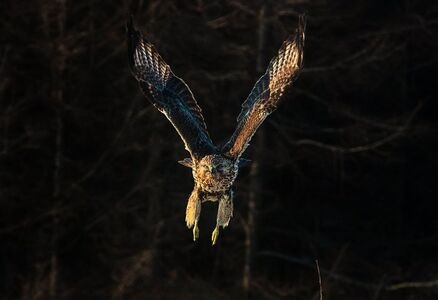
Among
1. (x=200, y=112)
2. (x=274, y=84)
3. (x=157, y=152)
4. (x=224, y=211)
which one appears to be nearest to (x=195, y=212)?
(x=224, y=211)

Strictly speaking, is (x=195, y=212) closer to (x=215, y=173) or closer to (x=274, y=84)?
(x=215, y=173)

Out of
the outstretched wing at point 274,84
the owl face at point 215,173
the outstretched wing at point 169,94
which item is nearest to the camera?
the owl face at point 215,173

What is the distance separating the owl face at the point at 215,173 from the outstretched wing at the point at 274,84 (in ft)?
0.75

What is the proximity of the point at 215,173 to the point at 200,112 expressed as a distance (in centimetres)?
65

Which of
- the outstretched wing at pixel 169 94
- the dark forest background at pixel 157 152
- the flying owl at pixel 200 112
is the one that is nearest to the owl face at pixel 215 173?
the flying owl at pixel 200 112

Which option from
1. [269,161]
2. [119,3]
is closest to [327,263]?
[269,161]

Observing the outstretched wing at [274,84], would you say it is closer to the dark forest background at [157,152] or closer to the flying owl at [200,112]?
the flying owl at [200,112]

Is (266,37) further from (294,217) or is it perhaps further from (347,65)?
(294,217)

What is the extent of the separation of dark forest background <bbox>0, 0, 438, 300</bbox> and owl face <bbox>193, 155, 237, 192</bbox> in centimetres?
798

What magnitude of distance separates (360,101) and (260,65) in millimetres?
5391

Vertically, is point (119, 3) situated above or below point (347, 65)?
above

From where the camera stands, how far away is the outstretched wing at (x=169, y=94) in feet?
9.31

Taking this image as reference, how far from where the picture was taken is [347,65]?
450 inches

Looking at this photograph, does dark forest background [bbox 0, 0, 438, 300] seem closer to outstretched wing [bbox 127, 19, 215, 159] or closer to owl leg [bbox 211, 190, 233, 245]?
outstretched wing [bbox 127, 19, 215, 159]
